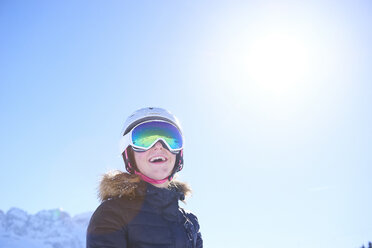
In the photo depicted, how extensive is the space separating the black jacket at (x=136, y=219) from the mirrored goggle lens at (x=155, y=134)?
0.44m

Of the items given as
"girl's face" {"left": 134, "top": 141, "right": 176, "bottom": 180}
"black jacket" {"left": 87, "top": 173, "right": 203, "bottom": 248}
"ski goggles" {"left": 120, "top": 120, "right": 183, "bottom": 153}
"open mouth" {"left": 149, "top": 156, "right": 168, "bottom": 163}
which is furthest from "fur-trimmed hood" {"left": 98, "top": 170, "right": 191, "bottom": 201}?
"ski goggles" {"left": 120, "top": 120, "right": 183, "bottom": 153}

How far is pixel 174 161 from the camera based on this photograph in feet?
12.8

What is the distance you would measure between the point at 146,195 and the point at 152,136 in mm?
706

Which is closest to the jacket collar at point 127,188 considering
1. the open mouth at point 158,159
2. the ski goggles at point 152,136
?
the open mouth at point 158,159

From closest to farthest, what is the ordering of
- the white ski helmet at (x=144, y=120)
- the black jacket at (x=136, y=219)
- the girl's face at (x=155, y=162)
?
the black jacket at (x=136, y=219), the girl's face at (x=155, y=162), the white ski helmet at (x=144, y=120)

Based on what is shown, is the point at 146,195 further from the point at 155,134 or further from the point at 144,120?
the point at 144,120

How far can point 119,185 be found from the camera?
3.34 m

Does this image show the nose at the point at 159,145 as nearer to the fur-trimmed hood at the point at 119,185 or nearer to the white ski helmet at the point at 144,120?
the white ski helmet at the point at 144,120

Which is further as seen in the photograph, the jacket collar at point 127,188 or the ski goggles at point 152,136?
the ski goggles at point 152,136

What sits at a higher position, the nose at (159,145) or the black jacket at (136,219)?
the nose at (159,145)

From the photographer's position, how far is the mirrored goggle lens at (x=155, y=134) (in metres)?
3.70

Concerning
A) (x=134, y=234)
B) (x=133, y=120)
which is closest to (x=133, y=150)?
(x=133, y=120)

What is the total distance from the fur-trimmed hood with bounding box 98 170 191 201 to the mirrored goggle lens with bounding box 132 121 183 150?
16.1 inches

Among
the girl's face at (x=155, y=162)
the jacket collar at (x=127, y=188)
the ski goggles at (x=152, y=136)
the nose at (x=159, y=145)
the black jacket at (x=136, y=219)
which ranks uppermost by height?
the ski goggles at (x=152, y=136)
